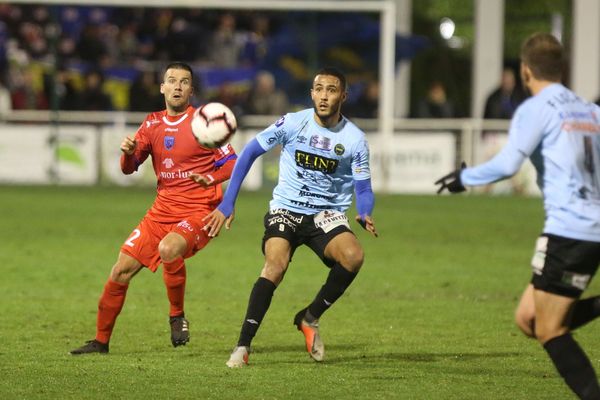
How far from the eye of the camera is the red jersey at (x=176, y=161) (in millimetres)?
9445

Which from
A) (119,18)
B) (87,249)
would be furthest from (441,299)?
(119,18)

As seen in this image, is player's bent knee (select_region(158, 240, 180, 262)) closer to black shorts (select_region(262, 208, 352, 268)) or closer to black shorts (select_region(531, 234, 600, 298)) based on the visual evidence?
black shorts (select_region(262, 208, 352, 268))

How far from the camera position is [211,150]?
31.2ft

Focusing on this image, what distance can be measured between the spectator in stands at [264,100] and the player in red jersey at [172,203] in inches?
680

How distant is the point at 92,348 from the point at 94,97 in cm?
1782

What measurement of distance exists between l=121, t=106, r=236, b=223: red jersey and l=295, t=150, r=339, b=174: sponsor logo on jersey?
686 mm

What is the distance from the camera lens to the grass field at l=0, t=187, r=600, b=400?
7980 millimetres

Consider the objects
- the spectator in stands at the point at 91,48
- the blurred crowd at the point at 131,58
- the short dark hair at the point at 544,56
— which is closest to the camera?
the short dark hair at the point at 544,56

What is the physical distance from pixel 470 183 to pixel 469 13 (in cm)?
4337

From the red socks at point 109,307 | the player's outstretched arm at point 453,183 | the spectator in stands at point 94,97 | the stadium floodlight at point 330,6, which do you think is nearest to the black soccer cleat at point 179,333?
the red socks at point 109,307

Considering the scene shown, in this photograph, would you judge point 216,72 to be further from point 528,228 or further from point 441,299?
point 441,299

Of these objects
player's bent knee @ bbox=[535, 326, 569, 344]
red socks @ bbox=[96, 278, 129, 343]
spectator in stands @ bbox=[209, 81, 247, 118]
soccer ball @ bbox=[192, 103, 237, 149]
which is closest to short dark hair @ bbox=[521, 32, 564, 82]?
player's bent knee @ bbox=[535, 326, 569, 344]

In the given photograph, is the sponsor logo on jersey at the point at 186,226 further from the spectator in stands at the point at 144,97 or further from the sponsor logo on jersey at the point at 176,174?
the spectator in stands at the point at 144,97

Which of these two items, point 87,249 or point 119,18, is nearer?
point 87,249
